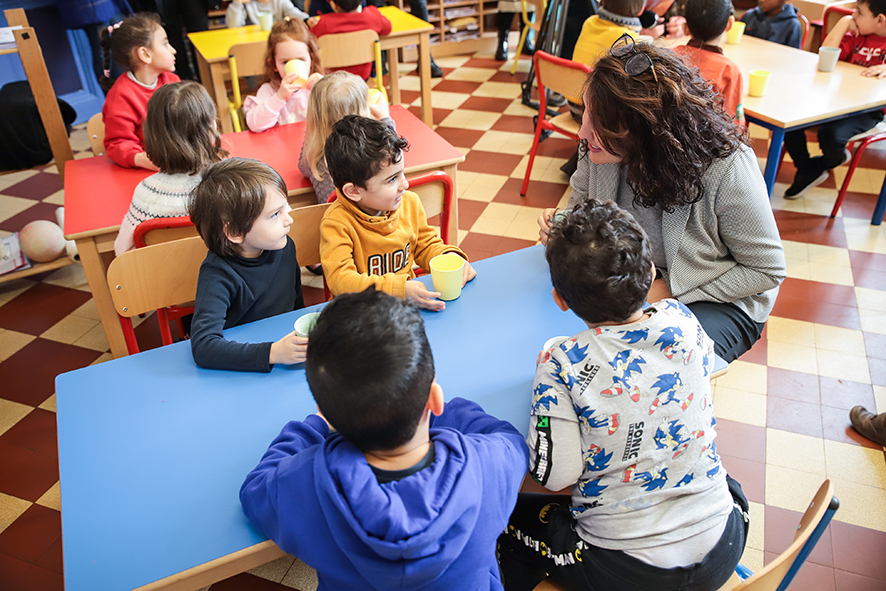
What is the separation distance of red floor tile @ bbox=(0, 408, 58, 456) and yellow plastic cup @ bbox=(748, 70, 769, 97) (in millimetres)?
3119

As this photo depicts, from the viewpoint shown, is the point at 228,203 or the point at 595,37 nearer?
the point at 228,203

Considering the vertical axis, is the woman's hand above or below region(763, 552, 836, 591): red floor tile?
above

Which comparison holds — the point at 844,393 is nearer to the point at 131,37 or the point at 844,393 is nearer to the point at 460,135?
the point at 460,135

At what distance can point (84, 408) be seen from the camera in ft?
3.92

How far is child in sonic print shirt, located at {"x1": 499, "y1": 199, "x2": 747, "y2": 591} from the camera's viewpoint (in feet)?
3.22

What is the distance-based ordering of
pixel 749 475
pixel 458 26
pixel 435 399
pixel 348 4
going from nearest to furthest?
pixel 435 399 → pixel 749 475 → pixel 348 4 → pixel 458 26

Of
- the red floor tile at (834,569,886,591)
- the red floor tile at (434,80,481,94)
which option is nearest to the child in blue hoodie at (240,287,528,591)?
the red floor tile at (834,569,886,591)

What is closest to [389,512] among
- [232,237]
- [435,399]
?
[435,399]

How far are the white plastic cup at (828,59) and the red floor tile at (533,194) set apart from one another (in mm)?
1397

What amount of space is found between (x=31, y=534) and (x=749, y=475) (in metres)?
2.18

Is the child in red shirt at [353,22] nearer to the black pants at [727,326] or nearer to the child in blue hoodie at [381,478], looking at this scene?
the black pants at [727,326]

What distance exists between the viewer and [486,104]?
4.81 metres

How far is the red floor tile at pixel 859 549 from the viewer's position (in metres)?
1.66

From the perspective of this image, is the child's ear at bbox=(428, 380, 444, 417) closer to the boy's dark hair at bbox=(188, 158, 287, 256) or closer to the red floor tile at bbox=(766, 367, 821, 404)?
the boy's dark hair at bbox=(188, 158, 287, 256)
